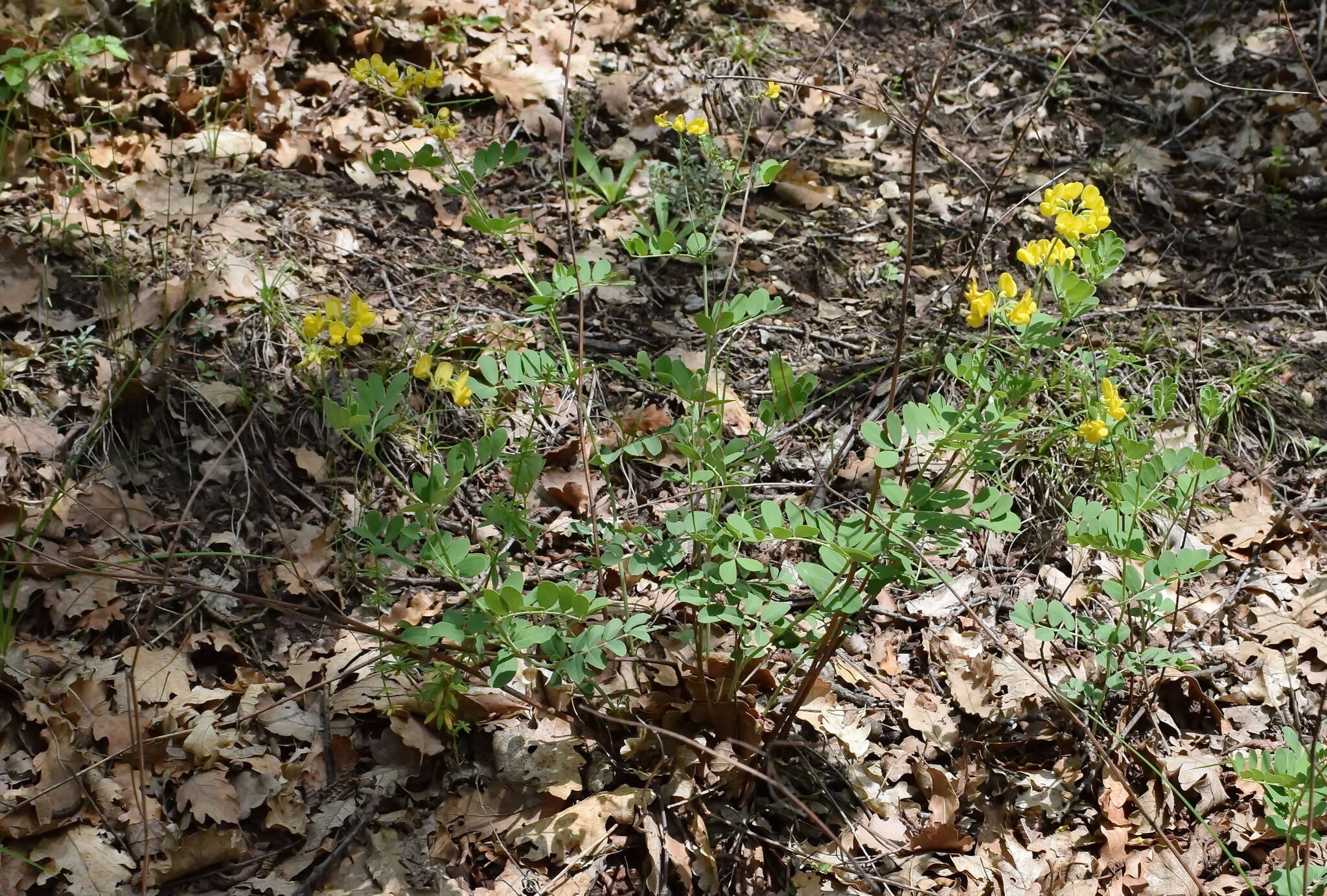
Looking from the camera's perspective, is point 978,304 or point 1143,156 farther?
point 1143,156

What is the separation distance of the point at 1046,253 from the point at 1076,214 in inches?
3.5

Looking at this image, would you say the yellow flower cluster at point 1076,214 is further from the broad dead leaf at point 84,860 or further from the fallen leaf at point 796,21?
the fallen leaf at point 796,21

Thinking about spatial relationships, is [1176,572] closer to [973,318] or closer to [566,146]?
[973,318]

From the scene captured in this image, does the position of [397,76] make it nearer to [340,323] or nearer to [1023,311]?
[340,323]

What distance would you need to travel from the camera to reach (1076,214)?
1.73 meters

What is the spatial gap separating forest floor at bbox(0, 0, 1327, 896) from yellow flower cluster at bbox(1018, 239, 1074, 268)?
0.18 m

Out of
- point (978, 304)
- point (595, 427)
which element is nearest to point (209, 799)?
point (595, 427)

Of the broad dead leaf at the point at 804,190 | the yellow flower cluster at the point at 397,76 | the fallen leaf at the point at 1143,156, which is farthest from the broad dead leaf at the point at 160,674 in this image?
the fallen leaf at the point at 1143,156

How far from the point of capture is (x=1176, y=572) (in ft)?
6.81

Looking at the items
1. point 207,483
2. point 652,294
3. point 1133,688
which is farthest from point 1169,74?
point 207,483

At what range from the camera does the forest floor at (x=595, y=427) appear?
2.13 metres

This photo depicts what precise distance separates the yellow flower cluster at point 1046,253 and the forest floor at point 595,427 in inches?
6.9

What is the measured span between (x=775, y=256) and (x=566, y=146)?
0.95 metres

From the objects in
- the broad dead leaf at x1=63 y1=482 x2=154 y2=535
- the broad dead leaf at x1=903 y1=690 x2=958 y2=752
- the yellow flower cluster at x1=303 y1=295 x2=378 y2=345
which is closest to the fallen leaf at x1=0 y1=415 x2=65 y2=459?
the broad dead leaf at x1=63 y1=482 x2=154 y2=535
